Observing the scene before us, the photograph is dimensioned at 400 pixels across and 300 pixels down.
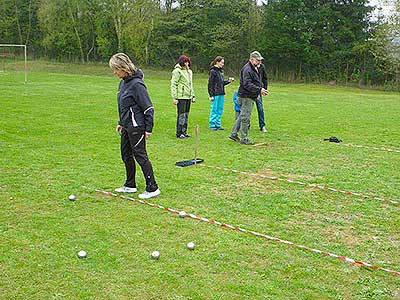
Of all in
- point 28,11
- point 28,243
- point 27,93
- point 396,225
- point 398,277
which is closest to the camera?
point 398,277

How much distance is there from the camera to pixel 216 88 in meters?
12.4

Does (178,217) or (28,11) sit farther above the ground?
(28,11)

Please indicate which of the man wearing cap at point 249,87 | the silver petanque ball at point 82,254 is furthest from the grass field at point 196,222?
the man wearing cap at point 249,87

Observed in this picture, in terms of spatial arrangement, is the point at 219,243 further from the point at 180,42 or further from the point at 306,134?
the point at 180,42

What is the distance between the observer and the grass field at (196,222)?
13.6 ft

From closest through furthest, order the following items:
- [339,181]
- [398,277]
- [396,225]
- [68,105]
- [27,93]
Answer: [398,277] → [396,225] → [339,181] → [68,105] → [27,93]

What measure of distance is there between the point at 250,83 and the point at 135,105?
14.3 ft

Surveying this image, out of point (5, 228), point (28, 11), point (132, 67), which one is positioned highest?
point (28, 11)

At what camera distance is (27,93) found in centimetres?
2095

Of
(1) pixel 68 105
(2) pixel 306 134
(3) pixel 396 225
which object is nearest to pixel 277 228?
(3) pixel 396 225

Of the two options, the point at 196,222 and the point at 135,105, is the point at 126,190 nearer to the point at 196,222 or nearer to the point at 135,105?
the point at 135,105

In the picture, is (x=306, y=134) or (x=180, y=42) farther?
(x=180, y=42)

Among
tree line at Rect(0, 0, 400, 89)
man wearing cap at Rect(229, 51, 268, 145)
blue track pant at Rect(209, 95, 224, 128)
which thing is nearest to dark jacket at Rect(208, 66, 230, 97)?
blue track pant at Rect(209, 95, 224, 128)

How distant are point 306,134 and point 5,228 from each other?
8.72 m
